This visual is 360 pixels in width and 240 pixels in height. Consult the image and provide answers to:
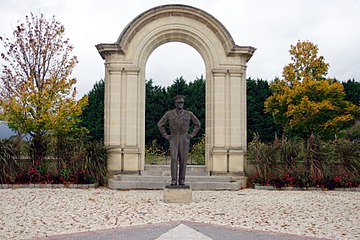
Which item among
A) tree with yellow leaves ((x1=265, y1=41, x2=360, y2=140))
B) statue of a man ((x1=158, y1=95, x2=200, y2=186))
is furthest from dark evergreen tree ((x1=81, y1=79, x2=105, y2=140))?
statue of a man ((x1=158, y1=95, x2=200, y2=186))

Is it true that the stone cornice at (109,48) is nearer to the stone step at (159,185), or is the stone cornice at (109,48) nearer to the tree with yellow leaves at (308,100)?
the stone step at (159,185)

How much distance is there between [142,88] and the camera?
13.3m

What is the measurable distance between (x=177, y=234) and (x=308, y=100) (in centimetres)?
1820

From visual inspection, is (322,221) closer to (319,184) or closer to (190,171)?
(319,184)

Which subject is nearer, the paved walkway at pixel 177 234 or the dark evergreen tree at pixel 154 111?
the paved walkway at pixel 177 234

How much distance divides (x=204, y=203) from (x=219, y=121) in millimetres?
4187

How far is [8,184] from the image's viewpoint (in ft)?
39.0

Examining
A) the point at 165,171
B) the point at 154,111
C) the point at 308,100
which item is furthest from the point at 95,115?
the point at 165,171

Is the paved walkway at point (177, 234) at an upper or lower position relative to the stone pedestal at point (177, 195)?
lower

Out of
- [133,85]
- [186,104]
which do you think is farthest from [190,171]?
[186,104]

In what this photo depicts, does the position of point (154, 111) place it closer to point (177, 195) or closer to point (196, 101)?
point (196, 101)

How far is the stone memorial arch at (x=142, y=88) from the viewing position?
12.8 m

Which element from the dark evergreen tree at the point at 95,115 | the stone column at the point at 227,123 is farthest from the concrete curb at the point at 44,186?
the dark evergreen tree at the point at 95,115

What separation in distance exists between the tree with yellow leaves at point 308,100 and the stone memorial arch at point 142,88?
34.8 feet
